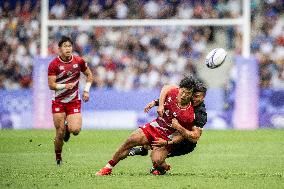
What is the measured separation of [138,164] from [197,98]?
11.6ft

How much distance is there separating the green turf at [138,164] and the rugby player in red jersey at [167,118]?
1.61 feet

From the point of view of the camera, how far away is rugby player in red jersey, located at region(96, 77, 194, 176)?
44.8 ft

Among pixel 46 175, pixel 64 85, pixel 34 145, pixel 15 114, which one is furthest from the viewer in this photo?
pixel 15 114

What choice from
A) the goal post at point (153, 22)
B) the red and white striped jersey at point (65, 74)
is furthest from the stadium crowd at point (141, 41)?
the red and white striped jersey at point (65, 74)

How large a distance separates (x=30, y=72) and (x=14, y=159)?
1401 cm

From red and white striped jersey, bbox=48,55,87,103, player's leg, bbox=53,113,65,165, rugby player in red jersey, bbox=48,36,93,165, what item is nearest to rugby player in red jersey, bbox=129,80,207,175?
player's leg, bbox=53,113,65,165

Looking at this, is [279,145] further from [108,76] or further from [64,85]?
[108,76]

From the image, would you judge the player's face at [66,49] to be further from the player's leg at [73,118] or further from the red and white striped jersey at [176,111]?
the red and white striped jersey at [176,111]

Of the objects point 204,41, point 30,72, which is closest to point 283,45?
point 204,41

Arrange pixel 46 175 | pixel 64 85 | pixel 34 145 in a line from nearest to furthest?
pixel 46 175
pixel 64 85
pixel 34 145

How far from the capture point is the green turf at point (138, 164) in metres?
13.0

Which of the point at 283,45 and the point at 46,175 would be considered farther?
the point at 283,45

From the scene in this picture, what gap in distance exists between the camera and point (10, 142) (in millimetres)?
22578

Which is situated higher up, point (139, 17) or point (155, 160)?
point (139, 17)
